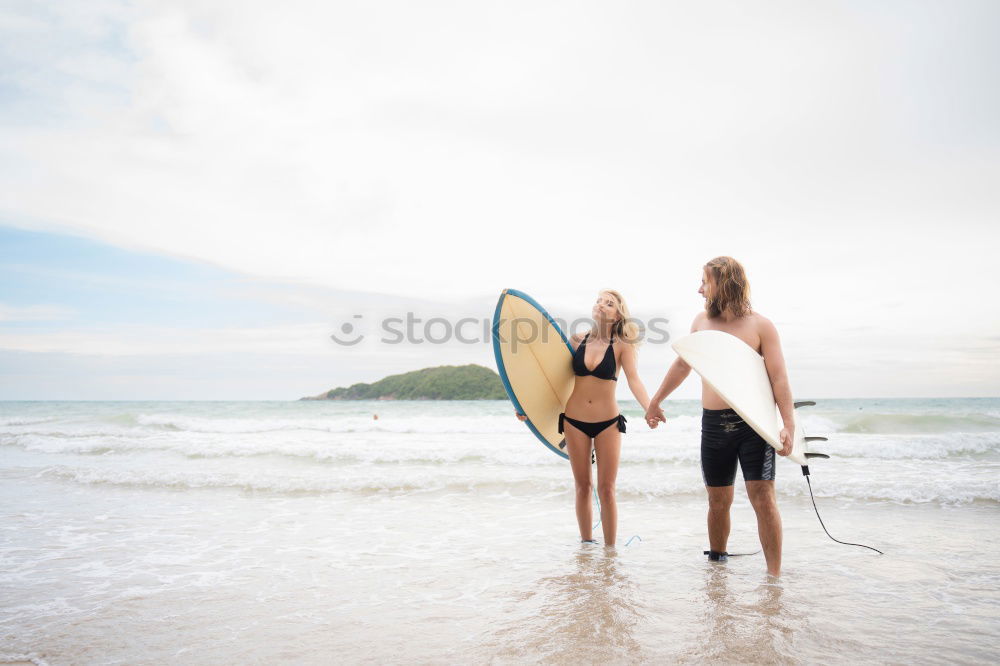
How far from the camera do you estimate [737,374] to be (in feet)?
10.5

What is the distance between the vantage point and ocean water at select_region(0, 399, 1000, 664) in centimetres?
268

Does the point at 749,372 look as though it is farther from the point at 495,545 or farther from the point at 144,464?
the point at 144,464

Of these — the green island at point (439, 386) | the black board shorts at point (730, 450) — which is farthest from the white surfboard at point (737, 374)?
the green island at point (439, 386)

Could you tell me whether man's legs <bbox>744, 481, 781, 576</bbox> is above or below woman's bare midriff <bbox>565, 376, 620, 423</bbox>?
below

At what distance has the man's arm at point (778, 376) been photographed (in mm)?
3145

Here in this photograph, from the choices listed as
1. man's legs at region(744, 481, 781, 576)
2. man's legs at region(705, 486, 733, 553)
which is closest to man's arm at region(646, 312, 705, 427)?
man's legs at region(705, 486, 733, 553)

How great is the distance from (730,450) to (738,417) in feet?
0.65

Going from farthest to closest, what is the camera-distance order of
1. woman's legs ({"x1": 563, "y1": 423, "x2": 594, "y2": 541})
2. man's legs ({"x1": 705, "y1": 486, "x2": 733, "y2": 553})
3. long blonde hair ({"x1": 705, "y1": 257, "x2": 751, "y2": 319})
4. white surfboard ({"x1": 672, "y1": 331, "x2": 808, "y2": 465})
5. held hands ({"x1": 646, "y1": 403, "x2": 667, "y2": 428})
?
woman's legs ({"x1": 563, "y1": 423, "x2": 594, "y2": 541}) < held hands ({"x1": 646, "y1": 403, "x2": 667, "y2": 428}) < man's legs ({"x1": 705, "y1": 486, "x2": 733, "y2": 553}) < long blonde hair ({"x1": 705, "y1": 257, "x2": 751, "y2": 319}) < white surfboard ({"x1": 672, "y1": 331, "x2": 808, "y2": 465})

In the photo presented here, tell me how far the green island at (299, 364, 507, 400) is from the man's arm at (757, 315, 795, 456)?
3118 cm

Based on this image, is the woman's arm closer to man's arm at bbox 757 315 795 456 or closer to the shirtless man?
the shirtless man

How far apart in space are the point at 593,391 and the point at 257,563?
2.60 metres

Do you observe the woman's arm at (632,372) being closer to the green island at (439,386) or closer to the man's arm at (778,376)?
the man's arm at (778,376)

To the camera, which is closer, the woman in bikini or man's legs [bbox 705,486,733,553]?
man's legs [bbox 705,486,733,553]

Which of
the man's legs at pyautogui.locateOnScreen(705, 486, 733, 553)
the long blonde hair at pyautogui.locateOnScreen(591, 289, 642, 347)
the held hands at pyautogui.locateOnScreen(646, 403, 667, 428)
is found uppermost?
the long blonde hair at pyautogui.locateOnScreen(591, 289, 642, 347)
